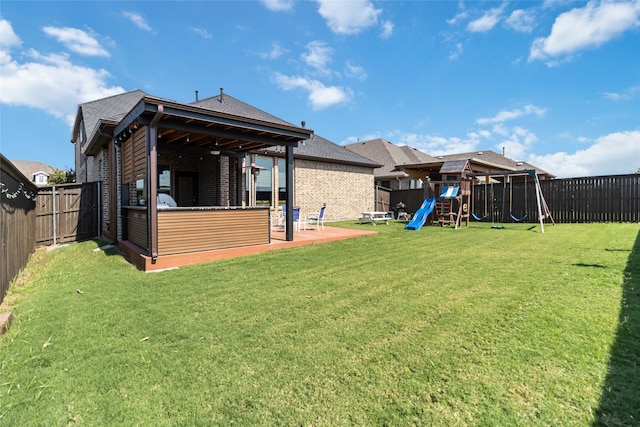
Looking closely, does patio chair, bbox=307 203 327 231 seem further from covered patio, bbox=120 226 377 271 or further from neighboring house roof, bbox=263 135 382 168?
neighboring house roof, bbox=263 135 382 168

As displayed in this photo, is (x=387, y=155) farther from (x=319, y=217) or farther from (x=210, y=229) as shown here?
(x=210, y=229)

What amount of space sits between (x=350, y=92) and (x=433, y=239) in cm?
1520

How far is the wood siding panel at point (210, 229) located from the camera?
248 inches

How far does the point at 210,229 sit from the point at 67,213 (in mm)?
6478

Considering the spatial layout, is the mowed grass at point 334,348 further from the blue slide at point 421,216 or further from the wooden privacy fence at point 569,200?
the wooden privacy fence at point 569,200

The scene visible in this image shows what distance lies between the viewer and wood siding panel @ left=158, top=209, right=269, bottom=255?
20.6ft

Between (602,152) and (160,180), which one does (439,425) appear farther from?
(602,152)

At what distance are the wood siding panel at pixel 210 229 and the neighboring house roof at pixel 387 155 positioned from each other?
15661mm

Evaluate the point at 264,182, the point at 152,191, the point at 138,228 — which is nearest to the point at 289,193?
the point at 152,191

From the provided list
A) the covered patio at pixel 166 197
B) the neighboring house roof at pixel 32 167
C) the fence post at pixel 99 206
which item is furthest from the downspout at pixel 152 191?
the neighboring house roof at pixel 32 167

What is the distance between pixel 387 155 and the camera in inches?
955

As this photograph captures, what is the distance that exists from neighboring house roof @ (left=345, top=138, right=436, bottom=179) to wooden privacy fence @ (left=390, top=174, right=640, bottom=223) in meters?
7.32

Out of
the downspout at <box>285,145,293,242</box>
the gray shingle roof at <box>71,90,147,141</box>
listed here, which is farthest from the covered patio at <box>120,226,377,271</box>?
the gray shingle roof at <box>71,90,147,141</box>

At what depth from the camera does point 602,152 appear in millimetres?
24000
